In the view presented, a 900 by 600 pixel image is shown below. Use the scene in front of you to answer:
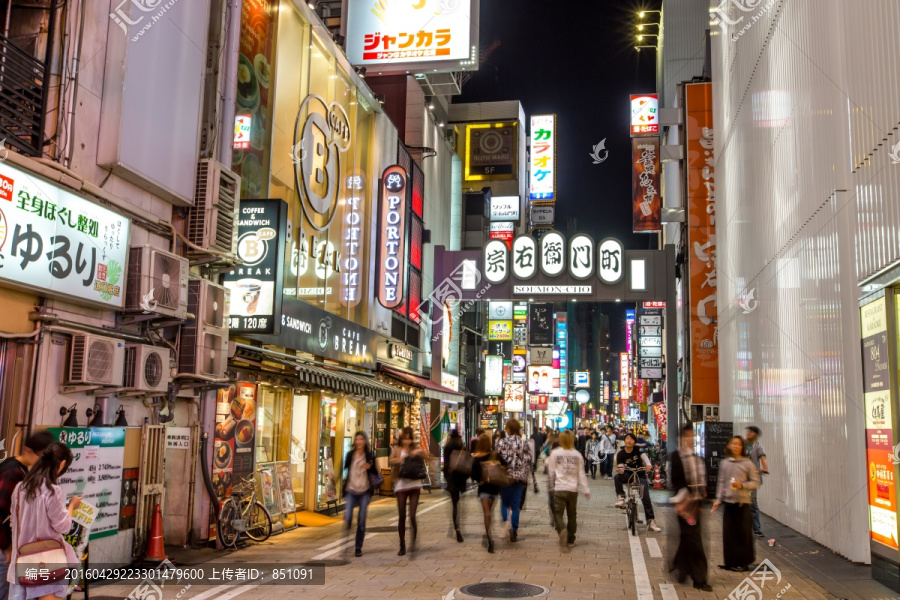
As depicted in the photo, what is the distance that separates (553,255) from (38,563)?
22.7 metres

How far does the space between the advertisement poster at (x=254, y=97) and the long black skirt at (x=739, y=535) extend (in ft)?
32.0

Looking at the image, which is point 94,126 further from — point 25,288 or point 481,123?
point 481,123

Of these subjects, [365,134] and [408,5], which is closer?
[365,134]

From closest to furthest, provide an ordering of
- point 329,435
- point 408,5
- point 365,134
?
point 329,435 < point 365,134 < point 408,5

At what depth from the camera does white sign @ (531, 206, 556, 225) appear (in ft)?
224

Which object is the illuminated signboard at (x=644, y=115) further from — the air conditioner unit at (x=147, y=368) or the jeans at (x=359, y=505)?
the air conditioner unit at (x=147, y=368)

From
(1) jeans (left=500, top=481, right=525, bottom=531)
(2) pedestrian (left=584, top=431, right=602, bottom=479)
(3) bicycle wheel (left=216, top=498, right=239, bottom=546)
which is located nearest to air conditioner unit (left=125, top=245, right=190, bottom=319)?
(3) bicycle wheel (left=216, top=498, right=239, bottom=546)

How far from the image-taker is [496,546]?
42.1ft

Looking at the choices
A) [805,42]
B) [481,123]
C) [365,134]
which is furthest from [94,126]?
[481,123]

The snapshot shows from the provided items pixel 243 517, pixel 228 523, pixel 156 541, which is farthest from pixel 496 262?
pixel 156 541

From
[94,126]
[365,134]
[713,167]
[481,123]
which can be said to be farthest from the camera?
[481,123]

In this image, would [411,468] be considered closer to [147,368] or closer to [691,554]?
[147,368]

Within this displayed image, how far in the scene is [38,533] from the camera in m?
5.80

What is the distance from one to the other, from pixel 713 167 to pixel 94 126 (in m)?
20.9
